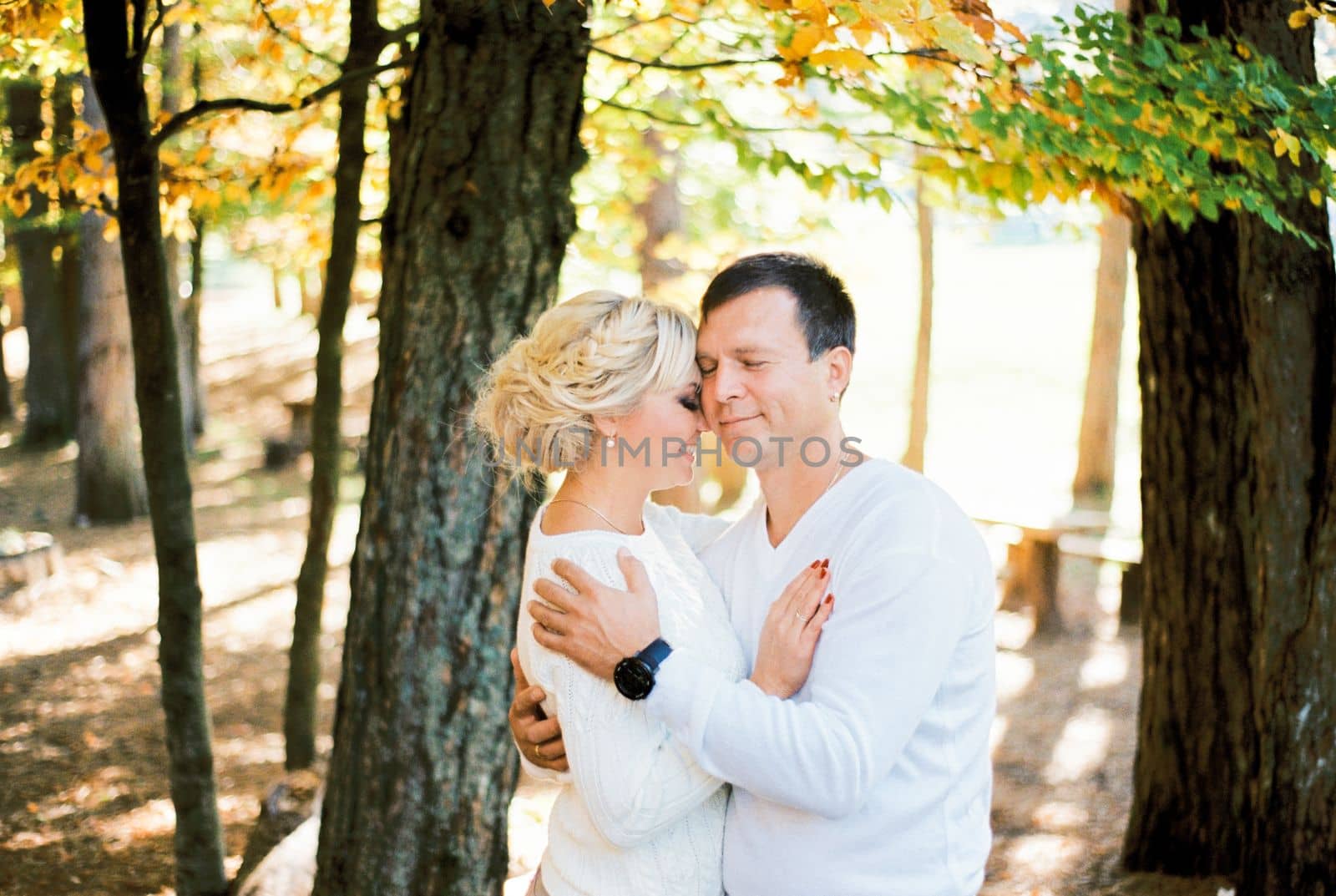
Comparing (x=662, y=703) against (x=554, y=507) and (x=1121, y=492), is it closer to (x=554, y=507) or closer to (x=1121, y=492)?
(x=554, y=507)

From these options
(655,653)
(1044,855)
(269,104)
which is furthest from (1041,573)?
(655,653)

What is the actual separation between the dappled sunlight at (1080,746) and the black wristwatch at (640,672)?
5942 millimetres

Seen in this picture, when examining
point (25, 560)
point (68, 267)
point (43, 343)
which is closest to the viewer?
point (25, 560)

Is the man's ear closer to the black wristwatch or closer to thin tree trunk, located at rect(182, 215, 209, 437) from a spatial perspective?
the black wristwatch

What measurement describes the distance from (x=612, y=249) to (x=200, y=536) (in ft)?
17.8

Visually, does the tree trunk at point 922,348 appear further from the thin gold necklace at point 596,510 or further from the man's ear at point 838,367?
the thin gold necklace at point 596,510

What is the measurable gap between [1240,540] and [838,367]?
3141mm

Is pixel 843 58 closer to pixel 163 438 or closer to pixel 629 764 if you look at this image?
pixel 629 764

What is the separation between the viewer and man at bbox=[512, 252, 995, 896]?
1955 millimetres

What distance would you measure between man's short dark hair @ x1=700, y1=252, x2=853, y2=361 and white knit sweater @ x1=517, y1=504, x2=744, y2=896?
53 centimetres

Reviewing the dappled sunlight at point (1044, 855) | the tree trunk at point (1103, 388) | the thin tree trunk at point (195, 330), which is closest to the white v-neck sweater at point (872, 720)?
the dappled sunlight at point (1044, 855)

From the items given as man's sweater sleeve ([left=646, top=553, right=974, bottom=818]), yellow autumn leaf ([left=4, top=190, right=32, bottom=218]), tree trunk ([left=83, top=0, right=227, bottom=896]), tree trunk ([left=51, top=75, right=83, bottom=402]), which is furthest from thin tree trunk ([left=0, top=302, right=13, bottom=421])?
man's sweater sleeve ([left=646, top=553, right=974, bottom=818])

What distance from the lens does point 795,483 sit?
2.42 m

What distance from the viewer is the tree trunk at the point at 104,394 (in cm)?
1145
